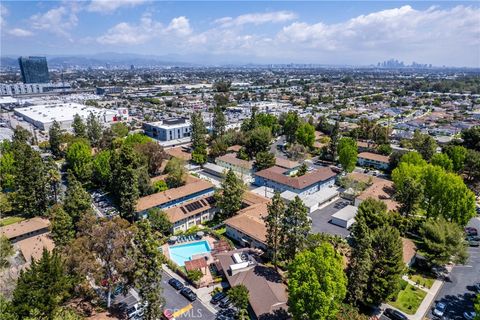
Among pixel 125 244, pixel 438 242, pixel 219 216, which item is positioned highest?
pixel 125 244

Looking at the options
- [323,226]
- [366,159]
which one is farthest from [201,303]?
[366,159]

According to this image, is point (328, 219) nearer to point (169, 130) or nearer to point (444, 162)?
point (444, 162)

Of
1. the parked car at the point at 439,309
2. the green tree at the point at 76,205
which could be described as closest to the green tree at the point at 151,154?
the green tree at the point at 76,205

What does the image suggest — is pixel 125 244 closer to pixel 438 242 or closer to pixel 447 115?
pixel 438 242

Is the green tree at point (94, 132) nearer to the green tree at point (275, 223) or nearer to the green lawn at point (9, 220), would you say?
the green lawn at point (9, 220)

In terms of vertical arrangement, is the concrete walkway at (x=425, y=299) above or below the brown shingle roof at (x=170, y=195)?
below

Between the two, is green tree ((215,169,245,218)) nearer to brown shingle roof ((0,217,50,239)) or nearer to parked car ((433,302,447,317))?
brown shingle roof ((0,217,50,239))
